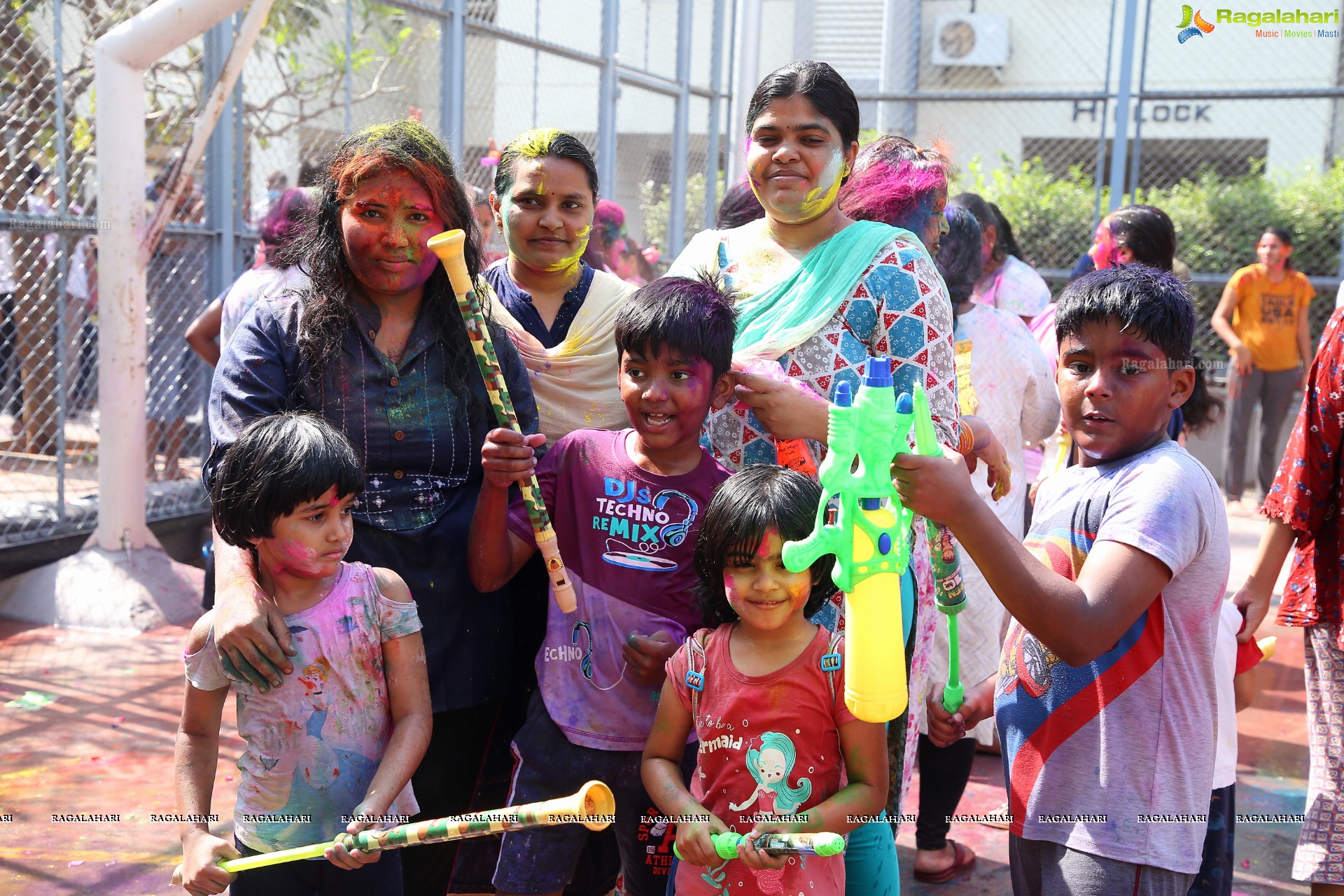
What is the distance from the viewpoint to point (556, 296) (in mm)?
2826

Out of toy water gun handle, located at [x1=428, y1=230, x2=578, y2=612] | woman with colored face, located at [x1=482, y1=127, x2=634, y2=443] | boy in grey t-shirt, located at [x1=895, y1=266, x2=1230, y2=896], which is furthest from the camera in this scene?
woman with colored face, located at [x1=482, y1=127, x2=634, y2=443]

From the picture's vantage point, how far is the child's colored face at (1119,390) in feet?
6.51

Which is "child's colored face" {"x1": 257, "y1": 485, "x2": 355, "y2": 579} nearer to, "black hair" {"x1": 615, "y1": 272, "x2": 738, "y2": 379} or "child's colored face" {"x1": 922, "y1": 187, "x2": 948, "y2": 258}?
"black hair" {"x1": 615, "y1": 272, "x2": 738, "y2": 379}

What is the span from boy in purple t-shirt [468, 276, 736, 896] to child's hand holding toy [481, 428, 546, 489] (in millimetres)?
124

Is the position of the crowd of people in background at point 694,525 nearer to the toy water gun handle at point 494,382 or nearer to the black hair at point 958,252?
the toy water gun handle at point 494,382

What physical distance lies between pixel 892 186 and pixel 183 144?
453 cm

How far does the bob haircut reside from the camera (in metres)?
3.12

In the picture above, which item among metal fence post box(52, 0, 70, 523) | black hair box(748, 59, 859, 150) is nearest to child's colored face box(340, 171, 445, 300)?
black hair box(748, 59, 859, 150)

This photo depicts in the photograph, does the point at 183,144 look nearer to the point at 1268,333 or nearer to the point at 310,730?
the point at 310,730

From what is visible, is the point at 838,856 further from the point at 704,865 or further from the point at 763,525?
the point at 763,525

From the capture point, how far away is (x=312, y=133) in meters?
6.70

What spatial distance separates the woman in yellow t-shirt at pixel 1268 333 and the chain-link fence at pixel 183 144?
4.91 meters

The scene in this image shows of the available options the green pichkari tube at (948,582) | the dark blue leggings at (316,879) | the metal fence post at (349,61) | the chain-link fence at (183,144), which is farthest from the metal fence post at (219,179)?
the green pichkari tube at (948,582)

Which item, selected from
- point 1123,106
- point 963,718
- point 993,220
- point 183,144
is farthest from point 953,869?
point 1123,106
